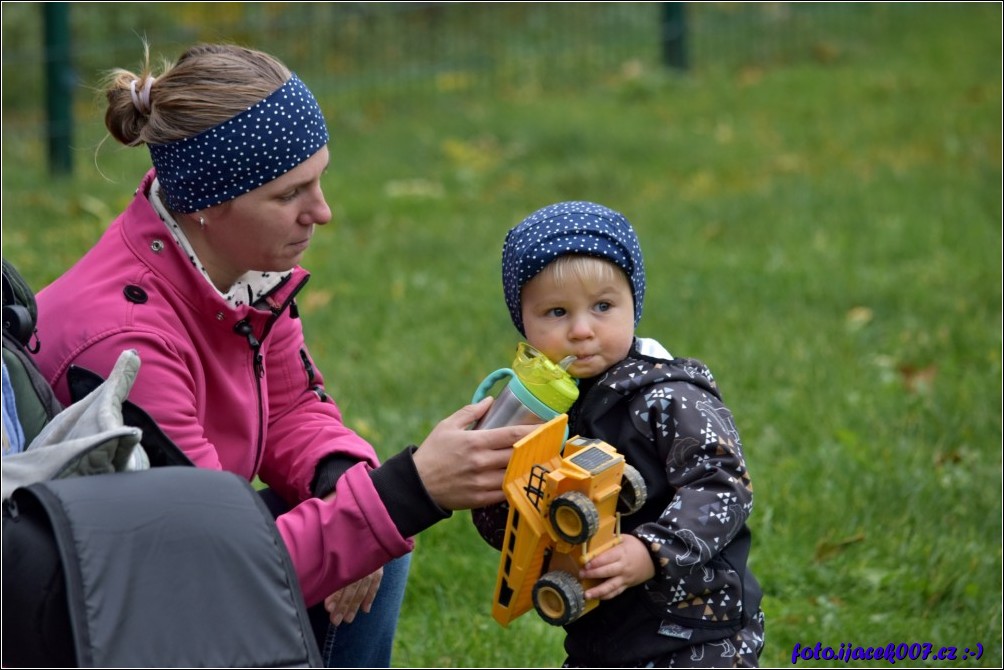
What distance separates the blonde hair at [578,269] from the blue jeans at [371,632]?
0.71 meters

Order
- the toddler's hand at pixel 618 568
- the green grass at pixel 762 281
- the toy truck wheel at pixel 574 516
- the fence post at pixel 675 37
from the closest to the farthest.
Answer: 1. the toy truck wheel at pixel 574 516
2. the toddler's hand at pixel 618 568
3. the green grass at pixel 762 281
4. the fence post at pixel 675 37

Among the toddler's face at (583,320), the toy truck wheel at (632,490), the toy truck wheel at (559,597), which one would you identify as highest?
the toddler's face at (583,320)

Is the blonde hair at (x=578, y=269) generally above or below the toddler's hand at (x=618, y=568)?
above

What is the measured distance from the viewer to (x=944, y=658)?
348 cm

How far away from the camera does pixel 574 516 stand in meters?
2.31

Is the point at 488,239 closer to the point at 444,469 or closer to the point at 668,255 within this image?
the point at 668,255

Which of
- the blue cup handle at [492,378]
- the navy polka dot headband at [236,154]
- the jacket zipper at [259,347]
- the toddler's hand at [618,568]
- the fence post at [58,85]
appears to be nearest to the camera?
the toddler's hand at [618,568]

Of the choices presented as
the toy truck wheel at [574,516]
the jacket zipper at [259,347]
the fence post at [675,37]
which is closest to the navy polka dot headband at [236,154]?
the jacket zipper at [259,347]

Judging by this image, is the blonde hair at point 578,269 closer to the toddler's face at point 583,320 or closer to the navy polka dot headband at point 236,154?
the toddler's face at point 583,320

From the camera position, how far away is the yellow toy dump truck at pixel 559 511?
2328 mm

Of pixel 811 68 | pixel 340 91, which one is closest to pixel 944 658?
pixel 340 91

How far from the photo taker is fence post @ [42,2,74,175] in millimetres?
7730

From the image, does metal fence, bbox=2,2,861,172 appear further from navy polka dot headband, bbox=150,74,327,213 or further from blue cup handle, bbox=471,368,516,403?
blue cup handle, bbox=471,368,516,403

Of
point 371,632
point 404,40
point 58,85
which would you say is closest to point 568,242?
point 371,632
